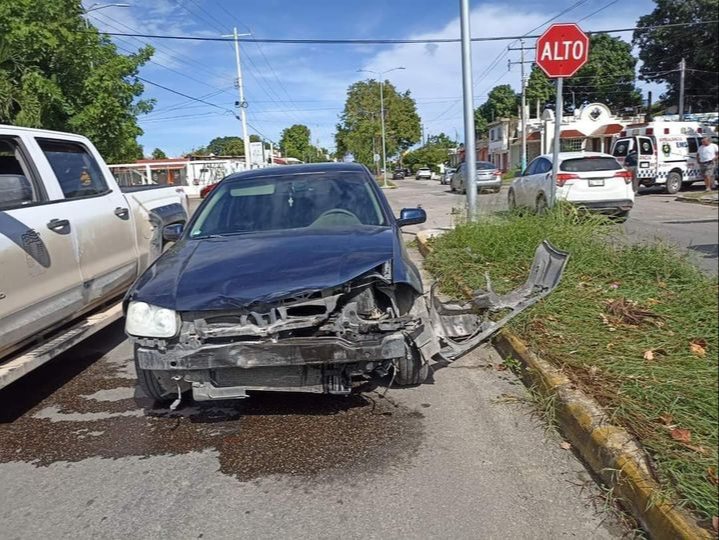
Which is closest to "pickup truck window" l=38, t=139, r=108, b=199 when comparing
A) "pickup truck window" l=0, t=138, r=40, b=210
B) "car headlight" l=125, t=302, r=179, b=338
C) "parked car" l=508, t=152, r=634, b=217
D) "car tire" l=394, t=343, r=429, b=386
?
"pickup truck window" l=0, t=138, r=40, b=210

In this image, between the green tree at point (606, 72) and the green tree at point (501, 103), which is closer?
the green tree at point (606, 72)

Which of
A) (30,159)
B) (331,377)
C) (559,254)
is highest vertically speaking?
(30,159)

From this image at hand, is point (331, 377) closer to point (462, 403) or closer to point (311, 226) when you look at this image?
point (462, 403)

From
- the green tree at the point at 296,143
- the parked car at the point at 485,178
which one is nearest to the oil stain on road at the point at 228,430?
the parked car at the point at 485,178

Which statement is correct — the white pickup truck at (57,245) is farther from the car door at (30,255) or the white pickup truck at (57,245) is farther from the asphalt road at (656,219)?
the asphalt road at (656,219)

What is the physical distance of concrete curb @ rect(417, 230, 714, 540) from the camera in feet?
8.09

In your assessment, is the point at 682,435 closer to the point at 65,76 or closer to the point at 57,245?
the point at 57,245

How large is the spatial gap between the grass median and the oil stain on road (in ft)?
4.20

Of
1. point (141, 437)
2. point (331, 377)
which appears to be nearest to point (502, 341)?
point (331, 377)

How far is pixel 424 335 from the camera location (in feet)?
11.8

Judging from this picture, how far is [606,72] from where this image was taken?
10703 millimetres

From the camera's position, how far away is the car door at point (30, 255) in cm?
380

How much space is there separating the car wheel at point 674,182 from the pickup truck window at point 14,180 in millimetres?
18607

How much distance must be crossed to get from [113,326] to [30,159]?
8.14 feet
